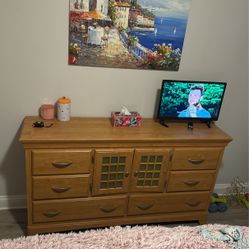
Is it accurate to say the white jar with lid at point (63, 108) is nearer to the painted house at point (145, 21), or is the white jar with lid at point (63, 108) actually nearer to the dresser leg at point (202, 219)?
the painted house at point (145, 21)

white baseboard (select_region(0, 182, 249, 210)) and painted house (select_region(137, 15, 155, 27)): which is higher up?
painted house (select_region(137, 15, 155, 27))

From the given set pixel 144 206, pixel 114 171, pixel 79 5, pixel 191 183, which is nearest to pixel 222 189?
pixel 191 183

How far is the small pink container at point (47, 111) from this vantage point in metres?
2.16

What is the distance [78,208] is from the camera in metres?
2.15

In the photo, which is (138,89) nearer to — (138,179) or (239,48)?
(138,179)

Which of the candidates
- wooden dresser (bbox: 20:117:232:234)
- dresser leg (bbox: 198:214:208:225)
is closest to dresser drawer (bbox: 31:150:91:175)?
wooden dresser (bbox: 20:117:232:234)

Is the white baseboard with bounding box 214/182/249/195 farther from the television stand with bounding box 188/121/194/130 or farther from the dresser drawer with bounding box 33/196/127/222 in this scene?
the dresser drawer with bounding box 33/196/127/222

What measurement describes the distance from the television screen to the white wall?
0.16 meters

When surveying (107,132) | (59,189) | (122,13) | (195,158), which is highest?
(122,13)

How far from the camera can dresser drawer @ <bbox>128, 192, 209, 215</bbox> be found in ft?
7.42

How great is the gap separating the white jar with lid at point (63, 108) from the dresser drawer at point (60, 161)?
35 centimetres

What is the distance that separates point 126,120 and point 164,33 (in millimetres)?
736

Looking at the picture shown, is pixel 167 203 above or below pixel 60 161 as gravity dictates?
below

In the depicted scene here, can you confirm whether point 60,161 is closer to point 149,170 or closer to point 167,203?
point 149,170
